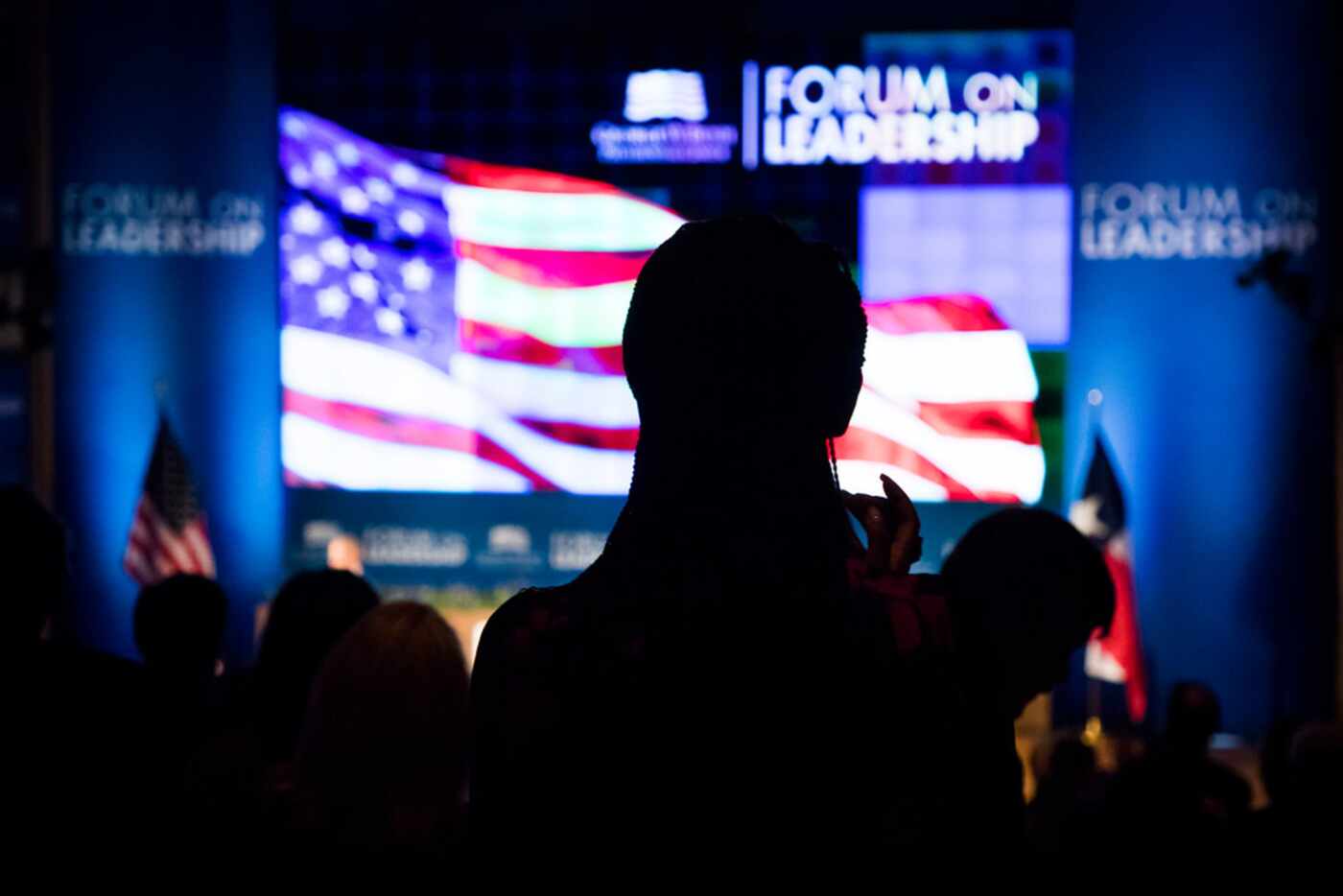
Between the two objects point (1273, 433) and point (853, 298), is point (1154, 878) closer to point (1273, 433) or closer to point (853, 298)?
point (853, 298)

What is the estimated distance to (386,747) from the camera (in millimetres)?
1700

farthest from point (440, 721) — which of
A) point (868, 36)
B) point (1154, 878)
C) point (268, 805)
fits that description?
point (868, 36)

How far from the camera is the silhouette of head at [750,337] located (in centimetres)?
94

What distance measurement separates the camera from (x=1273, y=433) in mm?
6086

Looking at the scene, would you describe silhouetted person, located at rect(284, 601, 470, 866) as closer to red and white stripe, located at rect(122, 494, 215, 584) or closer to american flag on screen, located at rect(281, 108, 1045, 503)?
american flag on screen, located at rect(281, 108, 1045, 503)

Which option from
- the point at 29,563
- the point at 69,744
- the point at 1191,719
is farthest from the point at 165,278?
the point at 69,744

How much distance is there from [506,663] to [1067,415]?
5512mm

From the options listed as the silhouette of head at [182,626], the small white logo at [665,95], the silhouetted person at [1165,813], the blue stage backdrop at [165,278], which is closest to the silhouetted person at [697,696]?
the silhouetted person at [1165,813]

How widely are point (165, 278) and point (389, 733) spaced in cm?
541

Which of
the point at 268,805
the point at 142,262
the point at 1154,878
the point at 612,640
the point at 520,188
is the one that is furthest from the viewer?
the point at 142,262

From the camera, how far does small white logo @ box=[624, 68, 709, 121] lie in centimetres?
614

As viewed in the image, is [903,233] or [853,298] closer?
[853,298]

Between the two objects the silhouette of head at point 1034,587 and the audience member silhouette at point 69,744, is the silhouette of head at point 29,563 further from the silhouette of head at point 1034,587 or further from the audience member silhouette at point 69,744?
the silhouette of head at point 1034,587

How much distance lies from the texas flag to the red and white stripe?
3740mm
